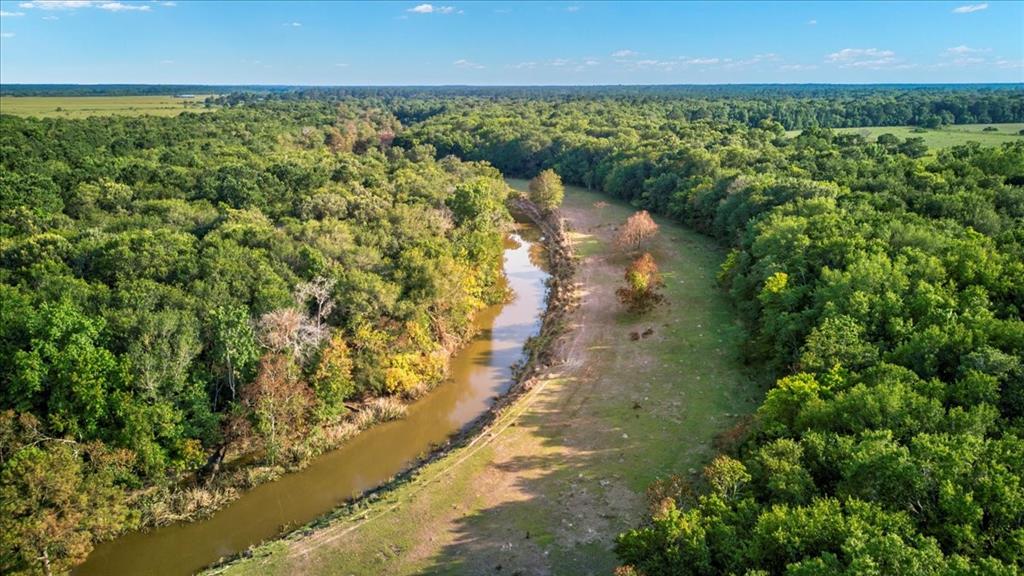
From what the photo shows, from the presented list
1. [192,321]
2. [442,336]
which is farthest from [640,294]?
[192,321]

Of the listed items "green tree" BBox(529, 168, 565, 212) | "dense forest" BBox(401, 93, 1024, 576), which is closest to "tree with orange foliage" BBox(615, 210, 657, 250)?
"dense forest" BBox(401, 93, 1024, 576)

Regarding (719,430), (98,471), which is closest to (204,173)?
(98,471)

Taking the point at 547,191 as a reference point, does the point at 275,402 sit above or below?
below

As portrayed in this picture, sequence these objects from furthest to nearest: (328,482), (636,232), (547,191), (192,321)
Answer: (547,191) → (636,232) → (328,482) → (192,321)

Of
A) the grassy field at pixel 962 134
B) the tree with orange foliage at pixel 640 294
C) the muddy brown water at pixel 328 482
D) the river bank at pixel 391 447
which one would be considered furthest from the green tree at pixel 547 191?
the grassy field at pixel 962 134

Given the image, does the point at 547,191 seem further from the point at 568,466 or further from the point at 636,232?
the point at 568,466

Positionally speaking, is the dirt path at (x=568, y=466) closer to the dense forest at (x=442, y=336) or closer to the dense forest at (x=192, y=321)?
the dense forest at (x=442, y=336)
